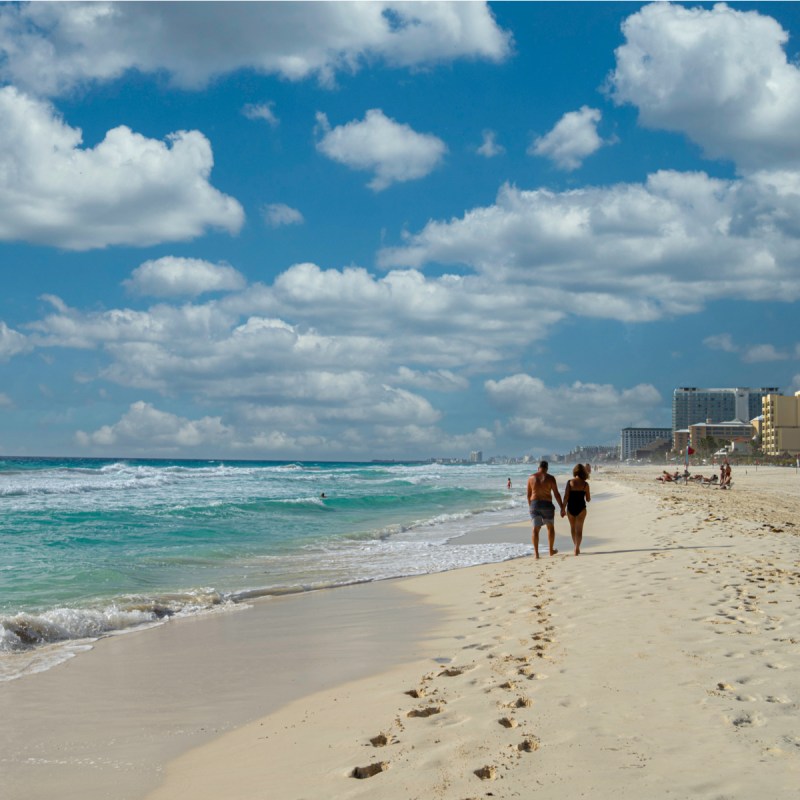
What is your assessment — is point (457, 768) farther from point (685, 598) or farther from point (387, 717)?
point (685, 598)

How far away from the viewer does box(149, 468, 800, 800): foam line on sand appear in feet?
12.1

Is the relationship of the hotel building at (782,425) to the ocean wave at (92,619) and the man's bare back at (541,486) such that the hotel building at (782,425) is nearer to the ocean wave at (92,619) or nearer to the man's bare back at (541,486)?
the man's bare back at (541,486)

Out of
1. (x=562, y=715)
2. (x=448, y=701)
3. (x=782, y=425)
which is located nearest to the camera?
(x=562, y=715)

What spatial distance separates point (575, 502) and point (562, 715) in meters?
9.50

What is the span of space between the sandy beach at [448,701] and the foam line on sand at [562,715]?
2cm

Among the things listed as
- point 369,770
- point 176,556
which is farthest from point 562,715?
point 176,556

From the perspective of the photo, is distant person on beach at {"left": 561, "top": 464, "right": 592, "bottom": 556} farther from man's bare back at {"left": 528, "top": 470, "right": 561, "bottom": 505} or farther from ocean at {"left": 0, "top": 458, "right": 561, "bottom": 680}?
ocean at {"left": 0, "top": 458, "right": 561, "bottom": 680}

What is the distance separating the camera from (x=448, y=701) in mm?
5078

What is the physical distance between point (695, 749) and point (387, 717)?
193cm

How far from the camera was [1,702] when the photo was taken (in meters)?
6.03

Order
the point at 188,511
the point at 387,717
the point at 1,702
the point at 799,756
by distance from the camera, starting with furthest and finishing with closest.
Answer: the point at 188,511
the point at 1,702
the point at 387,717
the point at 799,756

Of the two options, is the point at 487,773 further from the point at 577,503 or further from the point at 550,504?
the point at 577,503

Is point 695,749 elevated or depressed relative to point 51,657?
elevated

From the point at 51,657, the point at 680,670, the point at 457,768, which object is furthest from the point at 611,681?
the point at 51,657
